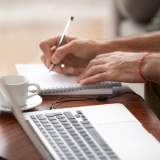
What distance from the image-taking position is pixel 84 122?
0.56 m

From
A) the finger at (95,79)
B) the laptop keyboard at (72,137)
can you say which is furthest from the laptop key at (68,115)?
the finger at (95,79)

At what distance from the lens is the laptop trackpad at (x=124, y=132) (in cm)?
51

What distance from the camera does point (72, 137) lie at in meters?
0.50

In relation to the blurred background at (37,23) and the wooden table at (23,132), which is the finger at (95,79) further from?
the blurred background at (37,23)

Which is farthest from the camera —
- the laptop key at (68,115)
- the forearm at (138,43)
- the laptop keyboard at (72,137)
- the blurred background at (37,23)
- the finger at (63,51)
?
the blurred background at (37,23)

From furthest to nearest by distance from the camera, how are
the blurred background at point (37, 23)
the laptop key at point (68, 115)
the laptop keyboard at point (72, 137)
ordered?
the blurred background at point (37, 23), the laptop key at point (68, 115), the laptop keyboard at point (72, 137)

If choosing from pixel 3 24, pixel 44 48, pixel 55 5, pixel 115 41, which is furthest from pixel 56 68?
pixel 55 5

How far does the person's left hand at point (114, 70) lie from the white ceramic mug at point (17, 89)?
0.21 m

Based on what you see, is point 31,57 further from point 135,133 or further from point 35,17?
point 135,133

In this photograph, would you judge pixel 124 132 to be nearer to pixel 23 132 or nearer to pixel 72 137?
pixel 72 137

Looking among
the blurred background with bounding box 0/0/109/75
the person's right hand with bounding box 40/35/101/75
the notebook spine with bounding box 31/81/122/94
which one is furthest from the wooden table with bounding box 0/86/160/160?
the blurred background with bounding box 0/0/109/75

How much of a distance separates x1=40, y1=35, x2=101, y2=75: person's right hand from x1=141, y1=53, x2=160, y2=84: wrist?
24 cm

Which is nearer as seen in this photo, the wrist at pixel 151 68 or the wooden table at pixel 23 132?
the wooden table at pixel 23 132

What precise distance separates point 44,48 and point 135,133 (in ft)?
1.82
